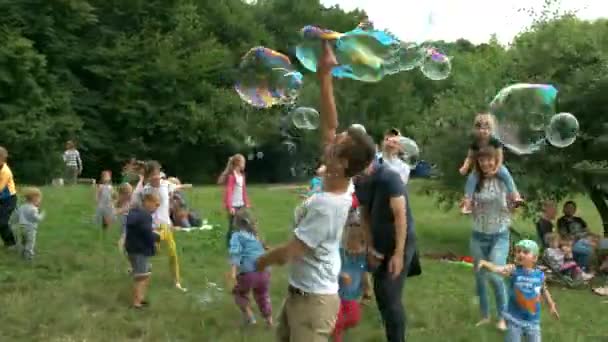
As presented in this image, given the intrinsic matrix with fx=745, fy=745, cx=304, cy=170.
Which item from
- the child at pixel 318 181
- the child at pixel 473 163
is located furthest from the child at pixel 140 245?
the child at pixel 473 163

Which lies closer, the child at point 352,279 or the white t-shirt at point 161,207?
the child at point 352,279

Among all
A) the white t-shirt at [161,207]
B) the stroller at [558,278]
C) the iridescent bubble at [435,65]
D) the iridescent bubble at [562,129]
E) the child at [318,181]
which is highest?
the iridescent bubble at [435,65]

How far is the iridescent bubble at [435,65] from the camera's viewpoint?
28.6ft

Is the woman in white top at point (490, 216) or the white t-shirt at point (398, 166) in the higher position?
the white t-shirt at point (398, 166)

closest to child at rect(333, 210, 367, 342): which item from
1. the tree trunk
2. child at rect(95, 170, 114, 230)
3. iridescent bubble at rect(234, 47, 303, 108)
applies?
iridescent bubble at rect(234, 47, 303, 108)

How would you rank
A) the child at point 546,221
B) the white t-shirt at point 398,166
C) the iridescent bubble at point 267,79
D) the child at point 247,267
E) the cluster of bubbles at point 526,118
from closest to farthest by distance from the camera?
the child at point 247,267 → the white t-shirt at point 398,166 → the iridescent bubble at point 267,79 → the cluster of bubbles at point 526,118 → the child at point 546,221

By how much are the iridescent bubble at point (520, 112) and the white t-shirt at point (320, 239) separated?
503cm

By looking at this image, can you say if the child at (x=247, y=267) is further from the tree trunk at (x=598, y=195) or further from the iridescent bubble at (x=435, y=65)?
the tree trunk at (x=598, y=195)

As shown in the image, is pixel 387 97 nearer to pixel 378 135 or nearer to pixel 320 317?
pixel 378 135

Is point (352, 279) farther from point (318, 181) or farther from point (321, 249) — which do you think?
point (321, 249)

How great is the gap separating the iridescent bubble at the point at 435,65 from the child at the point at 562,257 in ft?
10.9

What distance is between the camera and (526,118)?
8711 millimetres

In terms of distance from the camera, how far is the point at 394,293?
5.43 metres

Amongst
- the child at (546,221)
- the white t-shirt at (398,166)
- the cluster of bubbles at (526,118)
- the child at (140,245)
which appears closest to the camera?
the white t-shirt at (398,166)
